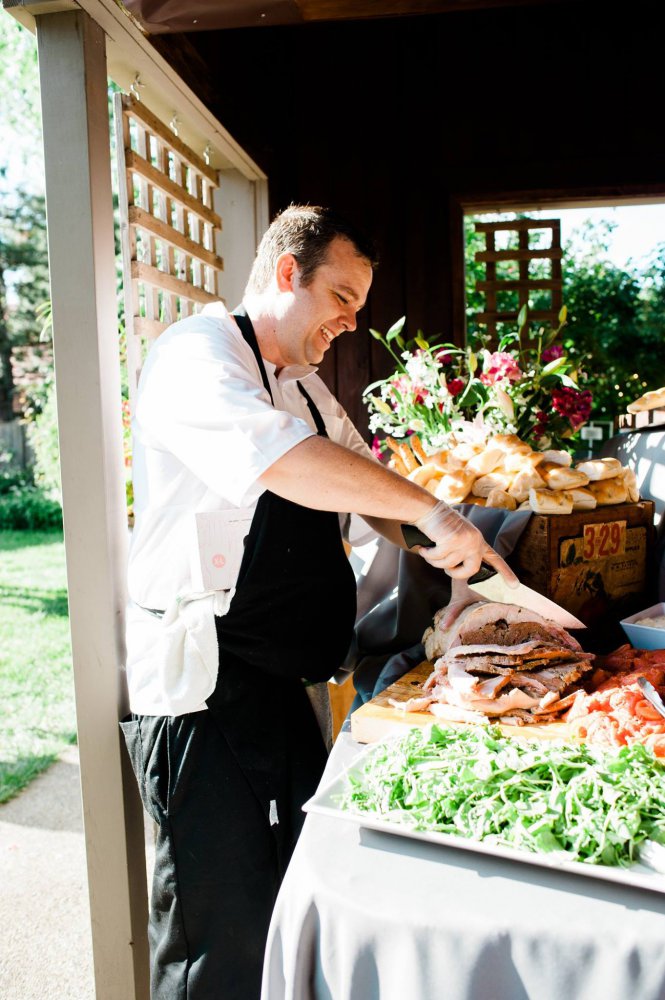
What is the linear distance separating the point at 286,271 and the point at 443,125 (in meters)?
2.90

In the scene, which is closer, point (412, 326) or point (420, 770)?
point (420, 770)

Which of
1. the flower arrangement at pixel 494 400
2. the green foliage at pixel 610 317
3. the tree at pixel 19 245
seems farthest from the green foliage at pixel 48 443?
the flower arrangement at pixel 494 400

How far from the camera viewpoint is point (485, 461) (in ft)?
7.35

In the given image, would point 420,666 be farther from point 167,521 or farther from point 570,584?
point 167,521

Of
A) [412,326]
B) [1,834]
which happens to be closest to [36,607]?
[1,834]

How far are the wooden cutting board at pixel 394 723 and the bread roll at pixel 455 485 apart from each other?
63 centimetres

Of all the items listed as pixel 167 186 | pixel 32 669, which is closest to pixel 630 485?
pixel 167 186

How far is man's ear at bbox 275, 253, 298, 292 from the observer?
1841mm

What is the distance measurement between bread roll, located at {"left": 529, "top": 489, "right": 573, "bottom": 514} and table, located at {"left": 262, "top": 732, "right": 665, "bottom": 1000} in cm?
99

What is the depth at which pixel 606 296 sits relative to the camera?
30.5ft

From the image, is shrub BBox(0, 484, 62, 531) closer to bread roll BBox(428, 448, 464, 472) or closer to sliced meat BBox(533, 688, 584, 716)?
bread roll BBox(428, 448, 464, 472)

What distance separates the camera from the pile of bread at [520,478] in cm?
204

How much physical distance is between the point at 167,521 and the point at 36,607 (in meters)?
6.57

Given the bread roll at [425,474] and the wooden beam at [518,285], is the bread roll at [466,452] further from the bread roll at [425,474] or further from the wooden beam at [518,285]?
the wooden beam at [518,285]
